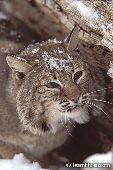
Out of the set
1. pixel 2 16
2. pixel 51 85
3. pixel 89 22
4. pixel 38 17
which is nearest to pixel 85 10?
pixel 89 22

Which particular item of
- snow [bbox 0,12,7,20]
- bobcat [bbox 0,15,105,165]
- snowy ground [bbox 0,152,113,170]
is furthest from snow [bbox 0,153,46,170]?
snow [bbox 0,12,7,20]

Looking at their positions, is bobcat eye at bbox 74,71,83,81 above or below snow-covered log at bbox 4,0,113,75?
below

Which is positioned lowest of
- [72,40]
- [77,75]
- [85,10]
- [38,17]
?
[77,75]

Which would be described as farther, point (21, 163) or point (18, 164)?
point (21, 163)

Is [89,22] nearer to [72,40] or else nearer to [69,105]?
[72,40]

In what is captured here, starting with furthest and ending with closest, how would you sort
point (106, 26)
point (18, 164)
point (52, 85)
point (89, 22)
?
point (18, 164)
point (89, 22)
point (106, 26)
point (52, 85)

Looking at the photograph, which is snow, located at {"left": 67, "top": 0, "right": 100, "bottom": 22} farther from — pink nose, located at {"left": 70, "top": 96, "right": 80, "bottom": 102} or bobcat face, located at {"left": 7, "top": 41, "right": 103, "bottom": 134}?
pink nose, located at {"left": 70, "top": 96, "right": 80, "bottom": 102}

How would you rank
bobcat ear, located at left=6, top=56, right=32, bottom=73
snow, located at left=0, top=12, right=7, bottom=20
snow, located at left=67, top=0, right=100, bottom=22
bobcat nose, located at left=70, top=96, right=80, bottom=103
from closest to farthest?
bobcat nose, located at left=70, top=96, right=80, bottom=103 < bobcat ear, located at left=6, top=56, right=32, bottom=73 < snow, located at left=67, top=0, right=100, bottom=22 < snow, located at left=0, top=12, right=7, bottom=20

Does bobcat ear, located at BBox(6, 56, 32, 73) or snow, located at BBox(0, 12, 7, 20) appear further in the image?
snow, located at BBox(0, 12, 7, 20)

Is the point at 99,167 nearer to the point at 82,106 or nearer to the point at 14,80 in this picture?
the point at 82,106
